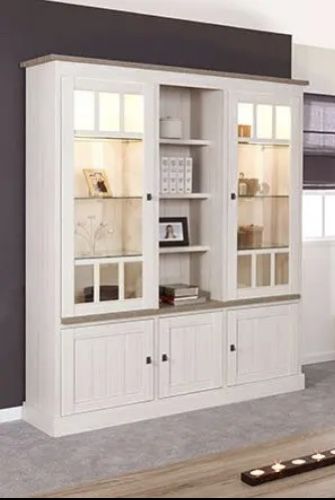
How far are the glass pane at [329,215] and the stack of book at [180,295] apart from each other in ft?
5.88

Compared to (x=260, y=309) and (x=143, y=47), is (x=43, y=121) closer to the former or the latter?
(x=143, y=47)

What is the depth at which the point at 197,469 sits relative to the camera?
9.26 feet

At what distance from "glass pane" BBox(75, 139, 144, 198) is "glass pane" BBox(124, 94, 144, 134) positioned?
0.08 meters

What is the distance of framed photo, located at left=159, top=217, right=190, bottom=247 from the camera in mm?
5316

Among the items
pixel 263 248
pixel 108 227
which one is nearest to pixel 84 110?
pixel 108 227

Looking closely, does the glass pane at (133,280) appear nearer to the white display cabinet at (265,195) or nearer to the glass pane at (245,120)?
the white display cabinet at (265,195)

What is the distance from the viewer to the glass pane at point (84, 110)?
465cm

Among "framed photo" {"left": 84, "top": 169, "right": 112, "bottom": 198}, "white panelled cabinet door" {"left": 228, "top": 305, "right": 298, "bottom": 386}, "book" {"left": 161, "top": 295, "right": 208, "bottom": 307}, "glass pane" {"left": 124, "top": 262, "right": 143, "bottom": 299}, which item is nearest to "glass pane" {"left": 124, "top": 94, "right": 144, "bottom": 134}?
"framed photo" {"left": 84, "top": 169, "right": 112, "bottom": 198}

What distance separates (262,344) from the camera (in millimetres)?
5488

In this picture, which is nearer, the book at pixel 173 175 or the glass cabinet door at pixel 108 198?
the glass cabinet door at pixel 108 198

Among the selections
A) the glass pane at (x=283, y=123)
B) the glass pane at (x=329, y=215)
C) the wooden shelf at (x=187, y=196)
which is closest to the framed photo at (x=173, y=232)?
the wooden shelf at (x=187, y=196)

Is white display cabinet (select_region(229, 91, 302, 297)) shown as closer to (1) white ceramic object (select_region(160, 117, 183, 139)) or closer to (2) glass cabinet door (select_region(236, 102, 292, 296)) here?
(2) glass cabinet door (select_region(236, 102, 292, 296))

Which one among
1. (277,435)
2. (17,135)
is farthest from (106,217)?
(277,435)

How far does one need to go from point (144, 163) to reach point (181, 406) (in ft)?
4.82
